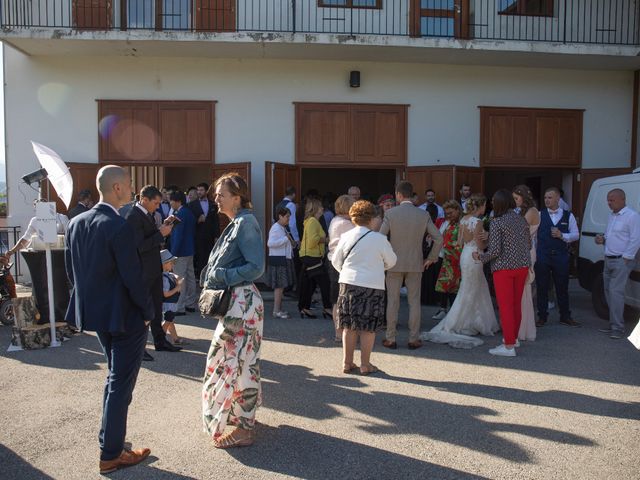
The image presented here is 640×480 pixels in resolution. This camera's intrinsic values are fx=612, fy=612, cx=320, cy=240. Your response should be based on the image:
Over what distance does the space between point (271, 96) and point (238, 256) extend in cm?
873

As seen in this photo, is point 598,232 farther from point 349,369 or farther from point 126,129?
point 126,129

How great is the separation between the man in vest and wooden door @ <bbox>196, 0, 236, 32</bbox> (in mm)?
7289

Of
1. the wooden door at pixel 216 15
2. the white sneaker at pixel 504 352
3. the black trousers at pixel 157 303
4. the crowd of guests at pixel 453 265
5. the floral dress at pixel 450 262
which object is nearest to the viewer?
the black trousers at pixel 157 303

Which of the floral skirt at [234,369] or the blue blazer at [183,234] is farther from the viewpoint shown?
the blue blazer at [183,234]

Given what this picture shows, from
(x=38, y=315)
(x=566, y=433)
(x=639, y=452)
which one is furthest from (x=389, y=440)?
(x=38, y=315)

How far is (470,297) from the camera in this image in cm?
763

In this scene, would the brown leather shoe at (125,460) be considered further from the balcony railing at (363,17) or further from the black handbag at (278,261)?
the balcony railing at (363,17)

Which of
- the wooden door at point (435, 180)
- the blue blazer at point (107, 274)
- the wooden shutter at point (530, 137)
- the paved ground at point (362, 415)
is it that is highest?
the wooden shutter at point (530, 137)

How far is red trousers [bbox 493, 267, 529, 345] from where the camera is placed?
654cm

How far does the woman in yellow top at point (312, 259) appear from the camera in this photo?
334 inches

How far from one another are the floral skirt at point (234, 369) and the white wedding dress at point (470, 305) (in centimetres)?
368

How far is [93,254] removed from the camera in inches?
143

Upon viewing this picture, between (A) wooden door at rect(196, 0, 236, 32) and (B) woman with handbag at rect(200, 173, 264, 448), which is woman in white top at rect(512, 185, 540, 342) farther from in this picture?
(A) wooden door at rect(196, 0, 236, 32)

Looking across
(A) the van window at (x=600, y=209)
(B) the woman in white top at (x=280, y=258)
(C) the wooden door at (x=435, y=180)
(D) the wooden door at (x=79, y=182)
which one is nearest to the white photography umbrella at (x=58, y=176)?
(B) the woman in white top at (x=280, y=258)
